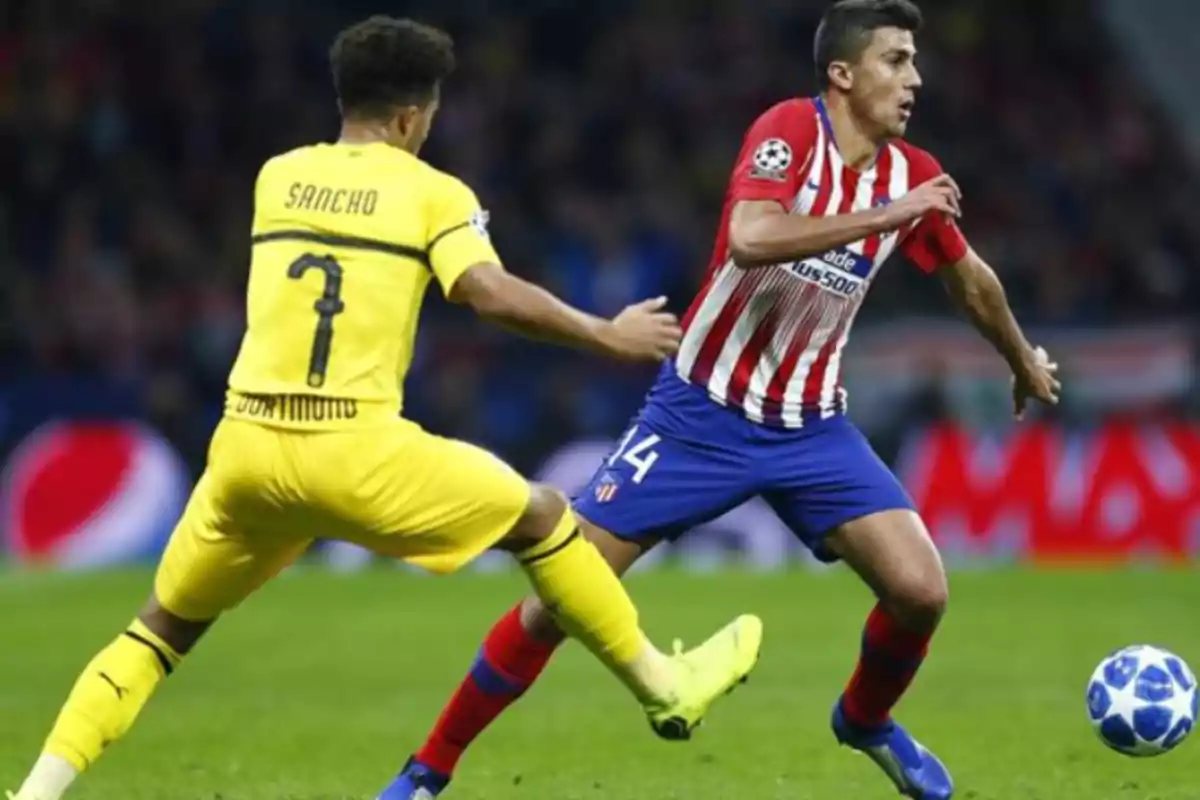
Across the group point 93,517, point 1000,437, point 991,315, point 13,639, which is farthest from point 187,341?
point 991,315

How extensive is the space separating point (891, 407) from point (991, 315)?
400 inches

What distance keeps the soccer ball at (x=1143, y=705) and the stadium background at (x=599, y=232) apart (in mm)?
9771

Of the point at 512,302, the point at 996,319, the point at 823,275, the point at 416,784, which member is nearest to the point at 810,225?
the point at 823,275

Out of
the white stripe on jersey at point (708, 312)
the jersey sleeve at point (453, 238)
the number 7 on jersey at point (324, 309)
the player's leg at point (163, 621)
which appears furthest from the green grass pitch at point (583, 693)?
the jersey sleeve at point (453, 238)

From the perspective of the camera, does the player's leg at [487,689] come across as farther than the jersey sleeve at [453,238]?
Yes

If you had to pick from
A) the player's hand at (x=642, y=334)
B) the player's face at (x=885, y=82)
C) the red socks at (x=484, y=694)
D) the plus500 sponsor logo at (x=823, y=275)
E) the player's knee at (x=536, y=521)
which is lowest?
the red socks at (x=484, y=694)

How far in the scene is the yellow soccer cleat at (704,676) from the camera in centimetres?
635

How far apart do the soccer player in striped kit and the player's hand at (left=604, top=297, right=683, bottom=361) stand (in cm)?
90

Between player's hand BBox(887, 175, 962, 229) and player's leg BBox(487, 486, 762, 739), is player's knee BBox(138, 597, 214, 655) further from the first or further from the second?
player's hand BBox(887, 175, 962, 229)

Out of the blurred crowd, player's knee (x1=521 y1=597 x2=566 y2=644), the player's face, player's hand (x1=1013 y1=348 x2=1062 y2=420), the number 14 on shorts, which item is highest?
the player's face

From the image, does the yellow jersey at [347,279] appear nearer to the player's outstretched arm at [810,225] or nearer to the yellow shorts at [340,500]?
the yellow shorts at [340,500]

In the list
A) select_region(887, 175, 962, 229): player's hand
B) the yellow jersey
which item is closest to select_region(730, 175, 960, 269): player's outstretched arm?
select_region(887, 175, 962, 229): player's hand

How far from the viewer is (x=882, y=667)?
7.16 meters

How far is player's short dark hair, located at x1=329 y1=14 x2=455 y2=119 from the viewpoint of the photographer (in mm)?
6109
